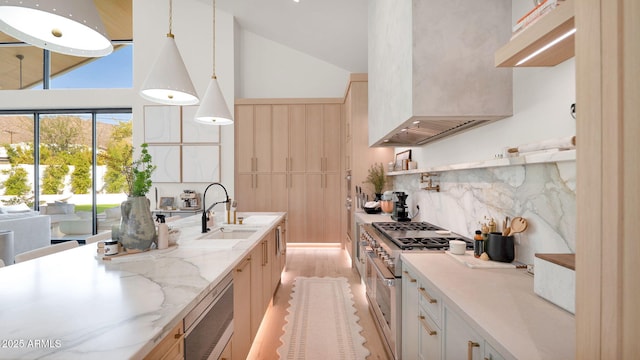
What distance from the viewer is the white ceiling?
14.3ft

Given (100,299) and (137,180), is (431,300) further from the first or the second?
(137,180)

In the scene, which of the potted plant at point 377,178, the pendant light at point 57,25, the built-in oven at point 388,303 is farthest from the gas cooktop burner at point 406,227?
the pendant light at point 57,25

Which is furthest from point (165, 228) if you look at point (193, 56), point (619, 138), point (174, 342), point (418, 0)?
point (193, 56)

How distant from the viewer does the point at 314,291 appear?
3273mm

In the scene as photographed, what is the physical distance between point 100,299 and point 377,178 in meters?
3.45

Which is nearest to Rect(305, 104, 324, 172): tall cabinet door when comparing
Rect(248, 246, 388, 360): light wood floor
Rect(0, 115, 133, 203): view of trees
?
Rect(248, 246, 388, 360): light wood floor

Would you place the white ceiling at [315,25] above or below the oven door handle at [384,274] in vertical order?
above

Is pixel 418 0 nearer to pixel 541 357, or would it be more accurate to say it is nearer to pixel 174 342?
pixel 541 357

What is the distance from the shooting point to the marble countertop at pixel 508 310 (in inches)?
29.5

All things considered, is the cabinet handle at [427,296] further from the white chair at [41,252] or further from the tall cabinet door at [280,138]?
the tall cabinet door at [280,138]

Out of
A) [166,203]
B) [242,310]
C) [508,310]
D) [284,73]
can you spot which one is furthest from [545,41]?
[166,203]

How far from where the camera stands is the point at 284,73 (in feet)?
19.5

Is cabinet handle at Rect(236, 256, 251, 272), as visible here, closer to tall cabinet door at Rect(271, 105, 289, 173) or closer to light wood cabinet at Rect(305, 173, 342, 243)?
light wood cabinet at Rect(305, 173, 342, 243)

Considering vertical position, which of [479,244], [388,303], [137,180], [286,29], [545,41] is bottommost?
[388,303]
